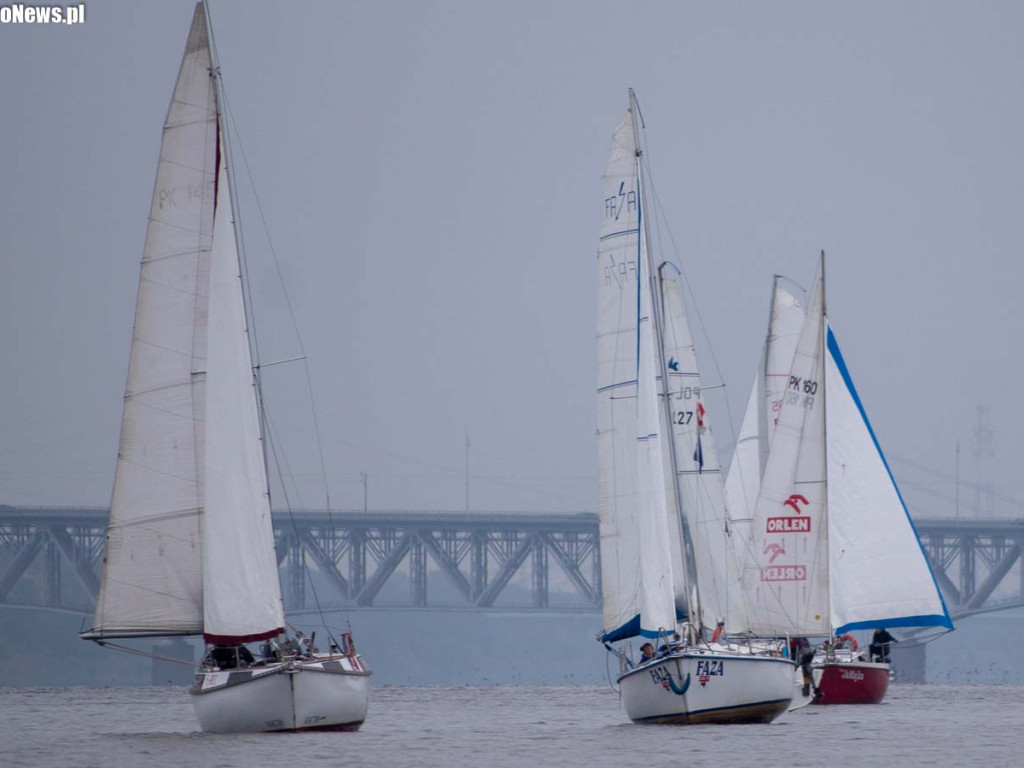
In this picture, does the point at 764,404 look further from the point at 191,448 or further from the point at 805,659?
the point at 191,448

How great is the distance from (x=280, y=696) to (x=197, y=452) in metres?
4.87

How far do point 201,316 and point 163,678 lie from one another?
70492 millimetres

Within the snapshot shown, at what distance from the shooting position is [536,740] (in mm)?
40969

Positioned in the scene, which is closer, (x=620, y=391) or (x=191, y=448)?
(x=191, y=448)

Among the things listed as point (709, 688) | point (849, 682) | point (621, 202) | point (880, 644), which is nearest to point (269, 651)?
point (709, 688)

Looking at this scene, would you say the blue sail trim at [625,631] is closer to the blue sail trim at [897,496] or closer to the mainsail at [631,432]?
the mainsail at [631,432]

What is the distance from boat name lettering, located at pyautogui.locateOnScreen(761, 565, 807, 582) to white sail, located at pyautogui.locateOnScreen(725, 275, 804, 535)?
1180 centimetres

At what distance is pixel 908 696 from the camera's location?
67.7m

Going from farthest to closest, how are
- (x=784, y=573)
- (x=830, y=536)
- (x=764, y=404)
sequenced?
(x=764, y=404) < (x=830, y=536) < (x=784, y=573)

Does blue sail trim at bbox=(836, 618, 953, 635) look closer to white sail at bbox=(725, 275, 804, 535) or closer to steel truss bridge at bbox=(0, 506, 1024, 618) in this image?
white sail at bbox=(725, 275, 804, 535)

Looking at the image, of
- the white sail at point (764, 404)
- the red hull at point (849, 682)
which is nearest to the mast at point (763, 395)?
the white sail at point (764, 404)

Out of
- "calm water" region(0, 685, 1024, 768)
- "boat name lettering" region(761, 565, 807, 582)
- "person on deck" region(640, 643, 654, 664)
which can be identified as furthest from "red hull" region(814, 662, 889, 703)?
"person on deck" region(640, 643, 654, 664)

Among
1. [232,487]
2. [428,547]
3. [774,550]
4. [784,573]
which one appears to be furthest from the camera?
[428,547]

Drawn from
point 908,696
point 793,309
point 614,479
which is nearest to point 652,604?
point 614,479
